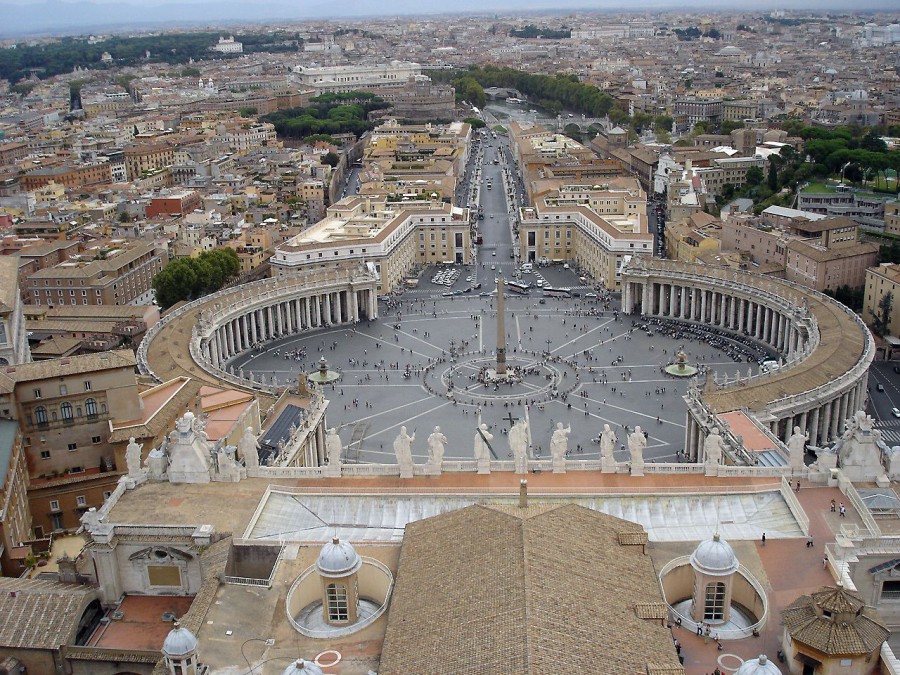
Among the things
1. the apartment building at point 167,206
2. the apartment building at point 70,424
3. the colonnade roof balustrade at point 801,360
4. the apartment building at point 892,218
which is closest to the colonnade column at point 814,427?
the colonnade roof balustrade at point 801,360

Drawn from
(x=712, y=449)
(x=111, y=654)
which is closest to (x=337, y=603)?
(x=111, y=654)

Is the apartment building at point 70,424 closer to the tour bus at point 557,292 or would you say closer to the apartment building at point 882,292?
the tour bus at point 557,292

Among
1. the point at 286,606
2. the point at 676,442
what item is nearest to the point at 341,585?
the point at 286,606

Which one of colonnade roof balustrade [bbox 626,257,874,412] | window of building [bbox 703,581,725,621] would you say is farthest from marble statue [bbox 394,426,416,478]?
colonnade roof balustrade [bbox 626,257,874,412]

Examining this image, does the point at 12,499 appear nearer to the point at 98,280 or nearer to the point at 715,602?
the point at 715,602

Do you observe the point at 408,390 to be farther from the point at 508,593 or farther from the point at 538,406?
the point at 508,593

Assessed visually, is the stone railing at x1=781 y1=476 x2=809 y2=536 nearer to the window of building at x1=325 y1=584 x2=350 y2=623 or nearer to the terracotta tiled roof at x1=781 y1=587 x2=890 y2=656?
the terracotta tiled roof at x1=781 y1=587 x2=890 y2=656
